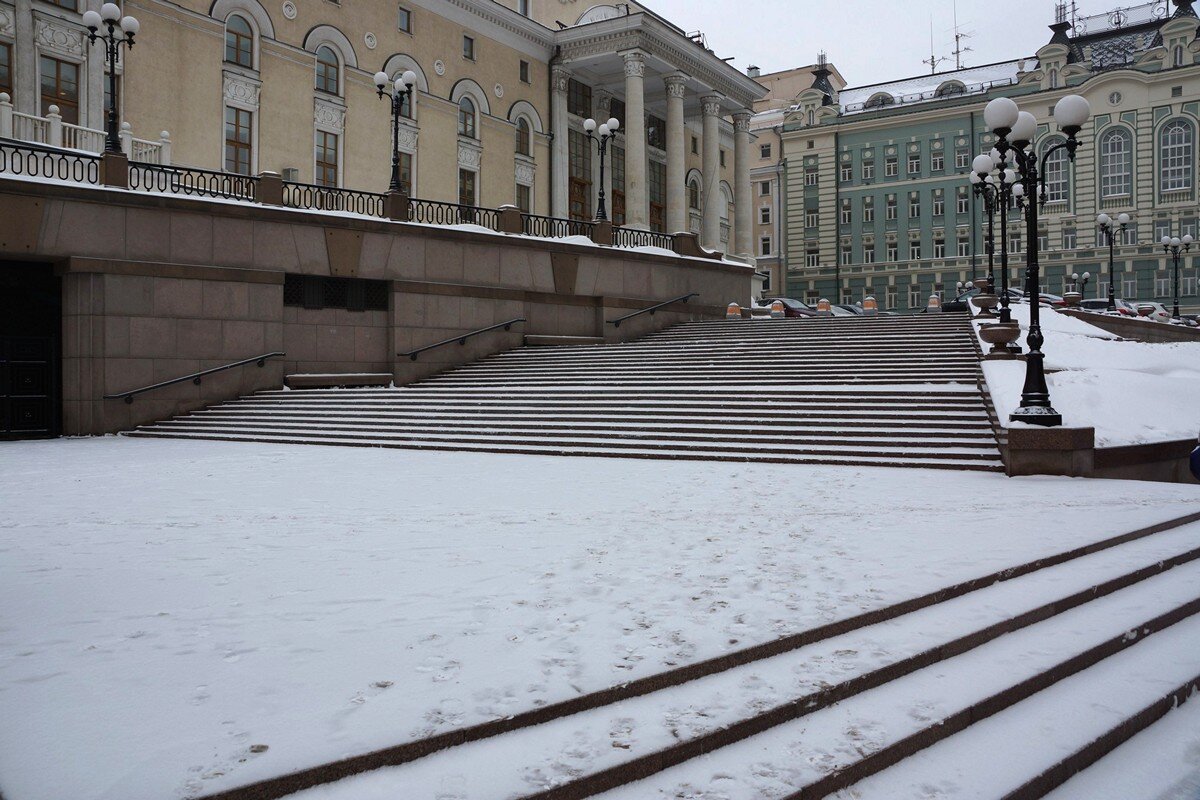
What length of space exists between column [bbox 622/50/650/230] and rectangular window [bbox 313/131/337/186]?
12.7 metres

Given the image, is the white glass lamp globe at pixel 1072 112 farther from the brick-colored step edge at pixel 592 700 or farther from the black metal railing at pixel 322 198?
the black metal railing at pixel 322 198

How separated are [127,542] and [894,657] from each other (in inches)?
225

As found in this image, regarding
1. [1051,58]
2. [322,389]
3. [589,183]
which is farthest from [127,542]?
[1051,58]

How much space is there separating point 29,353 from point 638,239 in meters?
19.7

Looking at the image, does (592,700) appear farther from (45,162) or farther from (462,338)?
(462,338)

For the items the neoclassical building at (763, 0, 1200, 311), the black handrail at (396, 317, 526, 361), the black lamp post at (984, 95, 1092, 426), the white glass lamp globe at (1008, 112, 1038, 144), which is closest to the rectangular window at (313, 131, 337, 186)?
the black handrail at (396, 317, 526, 361)

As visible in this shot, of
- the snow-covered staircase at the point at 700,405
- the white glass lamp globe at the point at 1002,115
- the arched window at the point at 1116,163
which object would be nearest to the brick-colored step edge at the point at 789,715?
the snow-covered staircase at the point at 700,405

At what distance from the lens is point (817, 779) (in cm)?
317

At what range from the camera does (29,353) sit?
1948 centimetres

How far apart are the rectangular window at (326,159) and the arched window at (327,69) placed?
5.43 feet

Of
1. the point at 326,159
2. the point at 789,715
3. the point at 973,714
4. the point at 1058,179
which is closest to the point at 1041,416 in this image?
the point at 973,714

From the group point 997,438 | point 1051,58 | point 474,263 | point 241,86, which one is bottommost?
point 997,438

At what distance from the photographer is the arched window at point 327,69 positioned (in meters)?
31.8

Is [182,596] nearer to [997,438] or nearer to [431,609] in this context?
[431,609]
